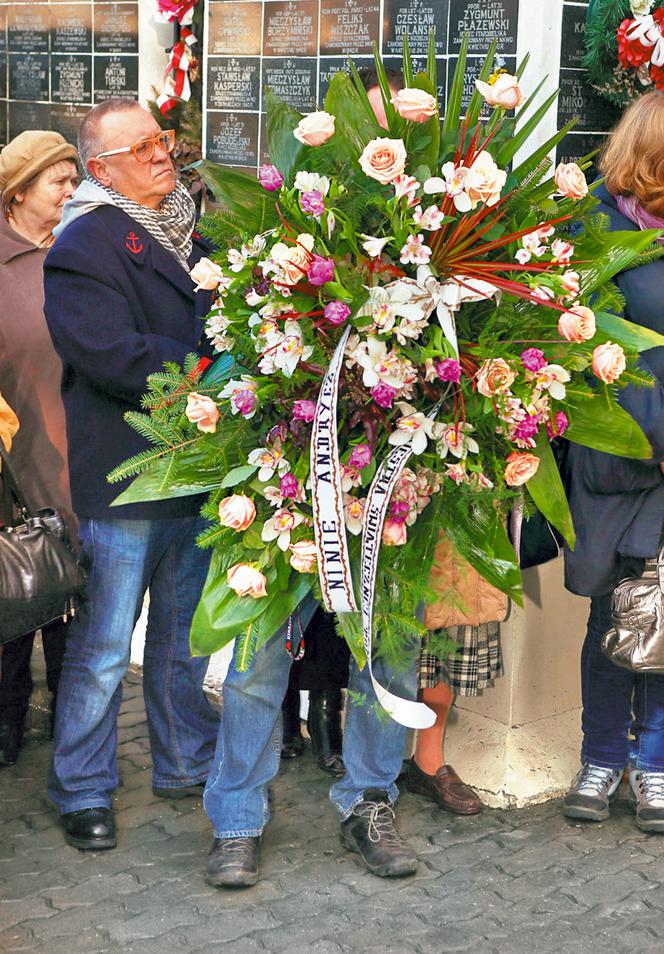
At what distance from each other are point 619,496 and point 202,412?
4.07 feet

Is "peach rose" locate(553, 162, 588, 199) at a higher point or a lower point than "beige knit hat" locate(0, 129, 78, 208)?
higher

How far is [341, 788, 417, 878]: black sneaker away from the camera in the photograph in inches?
151

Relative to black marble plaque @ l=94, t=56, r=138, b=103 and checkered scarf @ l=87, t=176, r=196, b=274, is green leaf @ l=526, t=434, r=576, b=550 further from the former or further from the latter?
black marble plaque @ l=94, t=56, r=138, b=103

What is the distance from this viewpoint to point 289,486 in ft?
11.0

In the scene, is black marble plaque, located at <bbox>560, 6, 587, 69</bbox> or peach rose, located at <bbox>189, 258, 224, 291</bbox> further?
black marble plaque, located at <bbox>560, 6, 587, 69</bbox>

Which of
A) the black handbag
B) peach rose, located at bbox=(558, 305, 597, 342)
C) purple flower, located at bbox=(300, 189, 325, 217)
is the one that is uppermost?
purple flower, located at bbox=(300, 189, 325, 217)

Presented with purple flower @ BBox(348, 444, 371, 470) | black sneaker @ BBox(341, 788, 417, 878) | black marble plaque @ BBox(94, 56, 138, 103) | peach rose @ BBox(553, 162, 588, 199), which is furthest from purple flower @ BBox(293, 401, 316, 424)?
black marble plaque @ BBox(94, 56, 138, 103)

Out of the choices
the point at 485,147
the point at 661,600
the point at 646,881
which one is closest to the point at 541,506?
the point at 661,600

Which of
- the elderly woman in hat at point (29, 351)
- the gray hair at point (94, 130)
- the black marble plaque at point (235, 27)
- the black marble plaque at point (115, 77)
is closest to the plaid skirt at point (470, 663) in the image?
the elderly woman in hat at point (29, 351)

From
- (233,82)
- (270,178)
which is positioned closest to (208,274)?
(270,178)

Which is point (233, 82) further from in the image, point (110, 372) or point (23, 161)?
point (110, 372)

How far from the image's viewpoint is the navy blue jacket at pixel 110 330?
3762 mm

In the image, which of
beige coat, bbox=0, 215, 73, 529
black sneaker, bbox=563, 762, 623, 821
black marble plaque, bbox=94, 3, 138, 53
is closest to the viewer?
black sneaker, bbox=563, 762, 623, 821

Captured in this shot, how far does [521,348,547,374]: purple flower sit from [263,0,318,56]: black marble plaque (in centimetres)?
224
